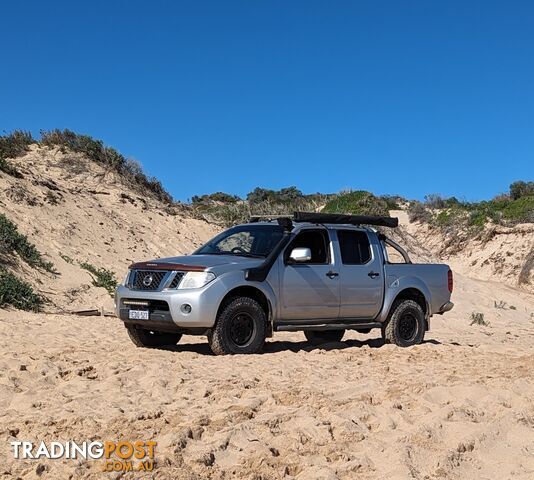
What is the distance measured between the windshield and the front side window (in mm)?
316

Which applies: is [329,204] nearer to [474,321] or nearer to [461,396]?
[474,321]

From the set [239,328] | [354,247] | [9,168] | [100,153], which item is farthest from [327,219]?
[100,153]

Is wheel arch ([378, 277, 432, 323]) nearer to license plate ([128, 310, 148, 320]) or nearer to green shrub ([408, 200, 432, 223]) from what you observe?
license plate ([128, 310, 148, 320])

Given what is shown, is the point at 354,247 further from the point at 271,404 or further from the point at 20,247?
the point at 20,247

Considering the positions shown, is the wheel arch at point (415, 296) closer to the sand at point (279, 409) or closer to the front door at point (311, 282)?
the sand at point (279, 409)

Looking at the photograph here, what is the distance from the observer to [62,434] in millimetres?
5492

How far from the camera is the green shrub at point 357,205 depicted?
30.3m

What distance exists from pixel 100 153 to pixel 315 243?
15222 mm

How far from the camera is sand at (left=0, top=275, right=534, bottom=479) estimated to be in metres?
5.12

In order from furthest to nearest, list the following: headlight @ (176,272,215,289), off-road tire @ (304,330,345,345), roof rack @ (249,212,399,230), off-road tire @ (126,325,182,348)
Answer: off-road tire @ (304,330,345,345) → roof rack @ (249,212,399,230) → off-road tire @ (126,325,182,348) → headlight @ (176,272,215,289)

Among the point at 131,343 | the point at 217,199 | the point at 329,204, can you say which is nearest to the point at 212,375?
the point at 131,343

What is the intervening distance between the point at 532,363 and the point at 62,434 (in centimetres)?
629

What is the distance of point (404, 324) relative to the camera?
445 inches

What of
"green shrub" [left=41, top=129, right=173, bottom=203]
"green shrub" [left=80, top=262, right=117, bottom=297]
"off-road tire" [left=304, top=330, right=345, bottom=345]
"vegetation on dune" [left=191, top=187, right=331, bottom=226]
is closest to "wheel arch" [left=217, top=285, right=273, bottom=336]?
"off-road tire" [left=304, top=330, right=345, bottom=345]
